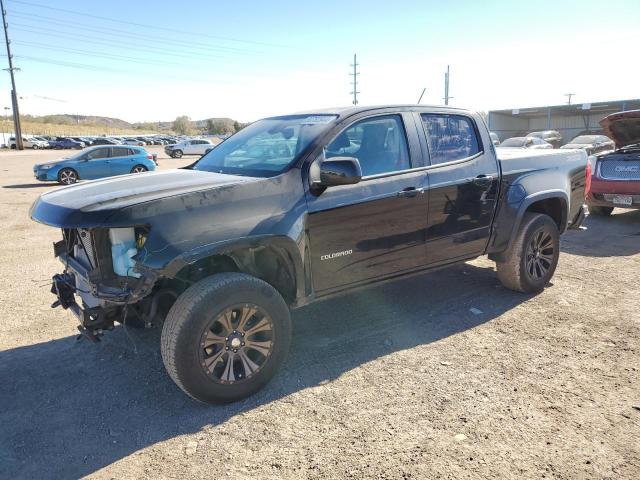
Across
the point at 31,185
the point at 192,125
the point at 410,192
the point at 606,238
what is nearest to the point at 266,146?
the point at 410,192

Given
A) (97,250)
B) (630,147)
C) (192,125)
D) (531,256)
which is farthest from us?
(192,125)

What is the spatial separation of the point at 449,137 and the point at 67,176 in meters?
16.4

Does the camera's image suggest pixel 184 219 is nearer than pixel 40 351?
Yes

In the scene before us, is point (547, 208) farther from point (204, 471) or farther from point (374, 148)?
point (204, 471)

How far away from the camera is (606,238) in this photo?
8133mm

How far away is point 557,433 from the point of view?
2889 millimetres

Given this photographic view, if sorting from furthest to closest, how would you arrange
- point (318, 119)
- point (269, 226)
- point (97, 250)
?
1. point (318, 119)
2. point (269, 226)
3. point (97, 250)

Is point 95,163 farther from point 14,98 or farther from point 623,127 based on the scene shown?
point 14,98

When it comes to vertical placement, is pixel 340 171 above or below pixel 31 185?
above

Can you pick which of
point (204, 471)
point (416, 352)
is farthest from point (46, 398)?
point (416, 352)

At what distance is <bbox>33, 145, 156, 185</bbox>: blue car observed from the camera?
1709 cm

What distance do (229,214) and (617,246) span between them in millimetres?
6739

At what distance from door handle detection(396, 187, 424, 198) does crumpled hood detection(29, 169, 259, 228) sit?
4.01 ft

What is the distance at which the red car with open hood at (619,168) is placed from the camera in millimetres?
9000
